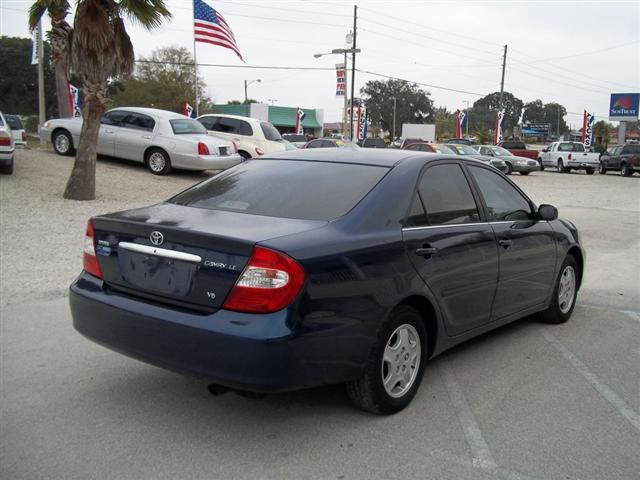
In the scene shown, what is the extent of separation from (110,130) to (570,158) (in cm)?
2780

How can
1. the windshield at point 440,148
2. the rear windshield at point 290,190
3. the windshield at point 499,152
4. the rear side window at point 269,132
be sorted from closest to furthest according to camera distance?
the rear windshield at point 290,190, the rear side window at point 269,132, the windshield at point 440,148, the windshield at point 499,152

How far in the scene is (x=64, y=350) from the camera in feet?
16.1

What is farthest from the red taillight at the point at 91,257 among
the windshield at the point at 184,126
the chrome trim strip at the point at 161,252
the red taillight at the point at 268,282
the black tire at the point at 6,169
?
the windshield at the point at 184,126

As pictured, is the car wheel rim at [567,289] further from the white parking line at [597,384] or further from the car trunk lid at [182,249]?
the car trunk lid at [182,249]

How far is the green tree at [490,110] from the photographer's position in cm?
13225

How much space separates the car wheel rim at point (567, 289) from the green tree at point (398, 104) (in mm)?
119403

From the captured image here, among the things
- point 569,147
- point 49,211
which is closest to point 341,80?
point 569,147

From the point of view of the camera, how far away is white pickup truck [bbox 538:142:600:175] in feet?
117

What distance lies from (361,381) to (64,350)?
262 cm

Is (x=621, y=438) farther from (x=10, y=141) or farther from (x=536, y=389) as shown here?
(x=10, y=141)

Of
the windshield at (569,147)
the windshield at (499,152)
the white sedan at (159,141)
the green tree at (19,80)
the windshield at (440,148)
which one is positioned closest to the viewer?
the white sedan at (159,141)

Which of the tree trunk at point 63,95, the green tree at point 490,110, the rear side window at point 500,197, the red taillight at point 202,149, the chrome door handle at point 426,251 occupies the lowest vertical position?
the chrome door handle at point 426,251

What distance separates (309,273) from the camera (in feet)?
10.5

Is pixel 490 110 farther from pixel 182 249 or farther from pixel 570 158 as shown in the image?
A: pixel 182 249
